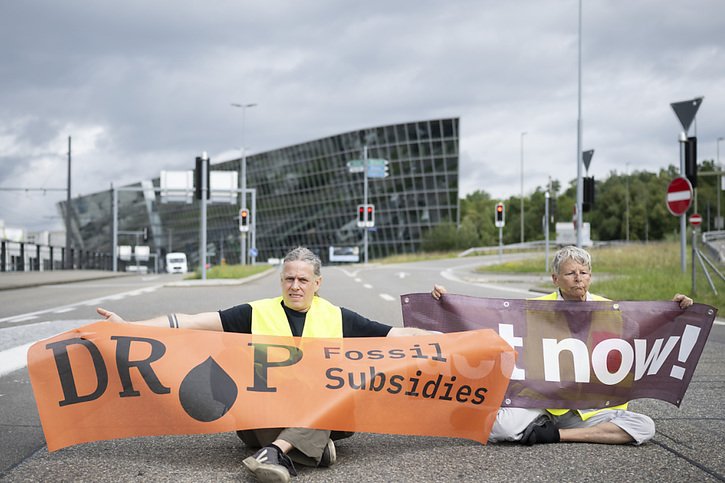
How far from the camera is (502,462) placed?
4.09 meters

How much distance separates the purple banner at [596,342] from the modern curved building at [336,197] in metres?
63.1

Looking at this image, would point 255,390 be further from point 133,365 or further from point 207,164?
point 207,164

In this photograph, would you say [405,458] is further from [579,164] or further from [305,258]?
[579,164]

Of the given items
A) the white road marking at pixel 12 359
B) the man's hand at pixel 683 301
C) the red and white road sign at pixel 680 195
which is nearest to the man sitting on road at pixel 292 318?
the man's hand at pixel 683 301

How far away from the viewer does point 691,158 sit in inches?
710

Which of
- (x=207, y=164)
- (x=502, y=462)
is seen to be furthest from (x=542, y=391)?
(x=207, y=164)

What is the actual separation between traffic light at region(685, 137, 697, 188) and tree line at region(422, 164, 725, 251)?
53915 mm

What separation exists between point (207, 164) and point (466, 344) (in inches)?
935

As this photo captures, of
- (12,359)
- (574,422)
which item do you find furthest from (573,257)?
(12,359)

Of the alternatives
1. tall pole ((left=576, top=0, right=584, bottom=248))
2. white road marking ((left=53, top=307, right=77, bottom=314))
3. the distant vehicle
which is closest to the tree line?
the distant vehicle

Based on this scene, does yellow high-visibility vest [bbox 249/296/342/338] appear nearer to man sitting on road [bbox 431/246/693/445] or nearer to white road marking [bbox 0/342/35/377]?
man sitting on road [bbox 431/246/693/445]

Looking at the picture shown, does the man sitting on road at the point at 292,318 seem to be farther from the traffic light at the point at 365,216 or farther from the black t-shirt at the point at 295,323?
the traffic light at the point at 365,216

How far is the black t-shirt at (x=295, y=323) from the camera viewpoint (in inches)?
176

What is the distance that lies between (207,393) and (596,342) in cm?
244
